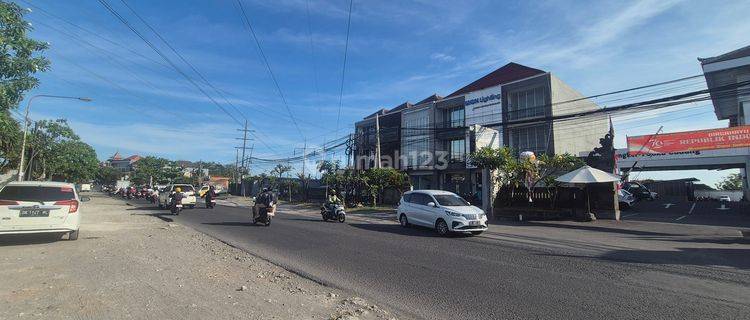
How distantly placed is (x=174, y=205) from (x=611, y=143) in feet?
72.6

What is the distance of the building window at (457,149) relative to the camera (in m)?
40.2

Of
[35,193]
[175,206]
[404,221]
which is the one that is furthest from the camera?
[175,206]

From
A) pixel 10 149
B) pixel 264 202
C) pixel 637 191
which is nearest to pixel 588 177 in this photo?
pixel 264 202

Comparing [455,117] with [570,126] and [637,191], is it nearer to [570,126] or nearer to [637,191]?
[570,126]

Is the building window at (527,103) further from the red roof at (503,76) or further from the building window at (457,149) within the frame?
the building window at (457,149)

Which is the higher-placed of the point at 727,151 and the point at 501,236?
the point at 727,151

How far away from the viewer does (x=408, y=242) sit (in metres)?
12.0

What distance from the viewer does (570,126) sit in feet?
125

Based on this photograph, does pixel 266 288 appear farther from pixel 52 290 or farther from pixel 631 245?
pixel 631 245

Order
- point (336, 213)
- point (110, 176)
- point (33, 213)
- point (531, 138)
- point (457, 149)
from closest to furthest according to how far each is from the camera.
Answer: point (33, 213)
point (336, 213)
point (531, 138)
point (457, 149)
point (110, 176)

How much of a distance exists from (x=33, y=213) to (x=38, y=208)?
14cm

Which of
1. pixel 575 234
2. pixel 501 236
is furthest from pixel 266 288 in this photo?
pixel 575 234

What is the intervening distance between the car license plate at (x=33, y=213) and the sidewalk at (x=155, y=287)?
729 millimetres

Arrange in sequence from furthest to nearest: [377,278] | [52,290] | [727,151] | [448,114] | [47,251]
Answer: [448,114], [727,151], [47,251], [377,278], [52,290]
